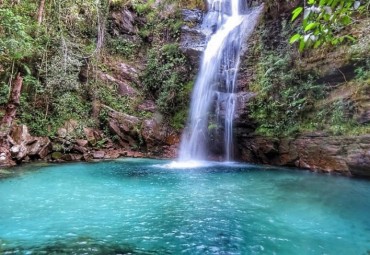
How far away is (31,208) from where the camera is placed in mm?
5789

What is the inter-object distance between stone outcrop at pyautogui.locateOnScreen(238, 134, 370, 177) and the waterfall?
1.29 meters

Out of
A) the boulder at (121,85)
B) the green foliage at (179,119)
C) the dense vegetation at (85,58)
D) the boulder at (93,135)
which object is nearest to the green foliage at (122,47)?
the dense vegetation at (85,58)

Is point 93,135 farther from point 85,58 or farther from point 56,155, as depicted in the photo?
point 85,58

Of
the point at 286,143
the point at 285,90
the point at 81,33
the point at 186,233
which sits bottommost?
the point at 186,233

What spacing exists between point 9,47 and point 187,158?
28.4ft

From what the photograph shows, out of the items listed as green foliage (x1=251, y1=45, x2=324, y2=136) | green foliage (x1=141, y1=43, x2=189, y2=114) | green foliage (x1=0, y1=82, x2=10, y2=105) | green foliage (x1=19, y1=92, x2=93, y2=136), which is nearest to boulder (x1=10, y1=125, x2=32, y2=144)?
green foliage (x1=19, y1=92, x2=93, y2=136)

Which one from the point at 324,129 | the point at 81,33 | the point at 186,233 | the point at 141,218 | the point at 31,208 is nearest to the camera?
the point at 186,233

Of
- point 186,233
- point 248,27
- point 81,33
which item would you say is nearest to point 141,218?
point 186,233

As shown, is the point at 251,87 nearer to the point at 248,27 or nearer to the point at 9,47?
the point at 248,27

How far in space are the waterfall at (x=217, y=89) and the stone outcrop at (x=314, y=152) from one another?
4.22 ft

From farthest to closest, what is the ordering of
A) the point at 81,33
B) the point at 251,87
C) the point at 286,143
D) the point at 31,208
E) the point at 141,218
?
the point at 81,33 → the point at 251,87 → the point at 286,143 → the point at 31,208 → the point at 141,218

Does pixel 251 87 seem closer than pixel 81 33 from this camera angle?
Yes

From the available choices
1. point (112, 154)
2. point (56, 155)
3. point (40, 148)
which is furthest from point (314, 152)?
point (40, 148)

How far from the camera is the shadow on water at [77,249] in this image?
150 inches
